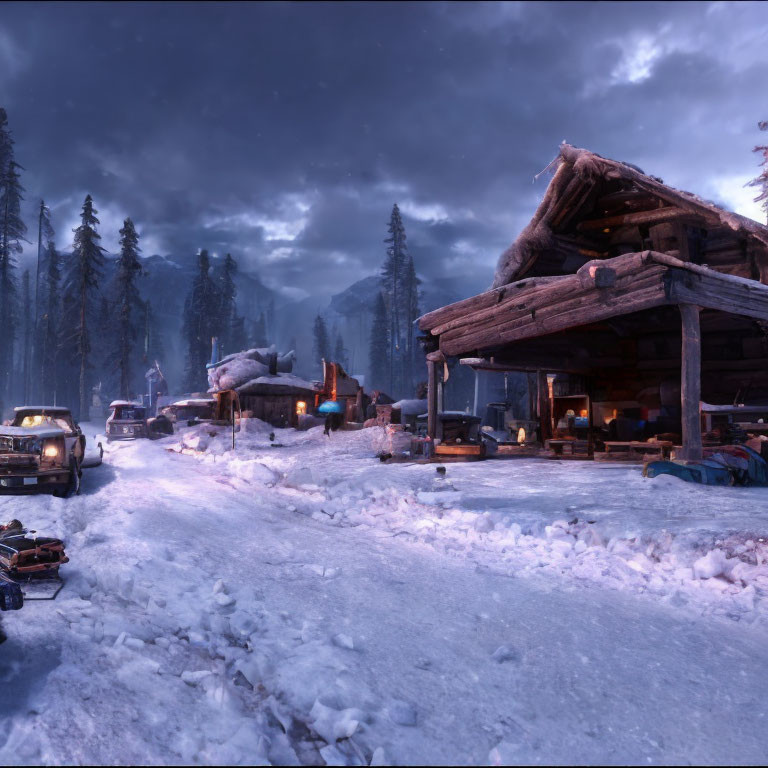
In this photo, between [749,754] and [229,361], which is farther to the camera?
[229,361]

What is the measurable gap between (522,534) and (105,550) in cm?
467

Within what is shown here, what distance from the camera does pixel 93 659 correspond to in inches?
129

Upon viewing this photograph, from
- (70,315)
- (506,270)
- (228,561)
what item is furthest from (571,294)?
(70,315)

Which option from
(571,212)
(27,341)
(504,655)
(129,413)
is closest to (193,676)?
(504,655)

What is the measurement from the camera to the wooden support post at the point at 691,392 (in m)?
9.42

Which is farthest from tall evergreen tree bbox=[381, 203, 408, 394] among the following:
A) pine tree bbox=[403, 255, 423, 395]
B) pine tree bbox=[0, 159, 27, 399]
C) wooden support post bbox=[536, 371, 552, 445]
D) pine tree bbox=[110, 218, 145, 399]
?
wooden support post bbox=[536, 371, 552, 445]

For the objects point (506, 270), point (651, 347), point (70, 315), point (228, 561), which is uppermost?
point (70, 315)

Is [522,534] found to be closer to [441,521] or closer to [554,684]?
[441,521]

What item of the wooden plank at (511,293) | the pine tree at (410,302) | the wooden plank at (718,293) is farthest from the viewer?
the pine tree at (410,302)

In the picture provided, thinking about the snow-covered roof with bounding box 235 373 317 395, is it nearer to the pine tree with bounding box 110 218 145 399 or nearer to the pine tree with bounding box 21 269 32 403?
the pine tree with bounding box 110 218 145 399

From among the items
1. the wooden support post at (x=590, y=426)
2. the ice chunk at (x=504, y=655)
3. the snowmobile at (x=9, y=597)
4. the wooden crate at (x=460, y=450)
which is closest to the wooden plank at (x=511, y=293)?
the wooden crate at (x=460, y=450)

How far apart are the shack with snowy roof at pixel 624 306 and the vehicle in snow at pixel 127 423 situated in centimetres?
1934

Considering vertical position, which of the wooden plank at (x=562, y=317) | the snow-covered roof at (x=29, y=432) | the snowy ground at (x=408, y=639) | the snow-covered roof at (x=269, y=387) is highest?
the wooden plank at (x=562, y=317)

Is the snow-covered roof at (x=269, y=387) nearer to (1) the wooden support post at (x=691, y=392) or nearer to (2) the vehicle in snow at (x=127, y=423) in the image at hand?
(2) the vehicle in snow at (x=127, y=423)
